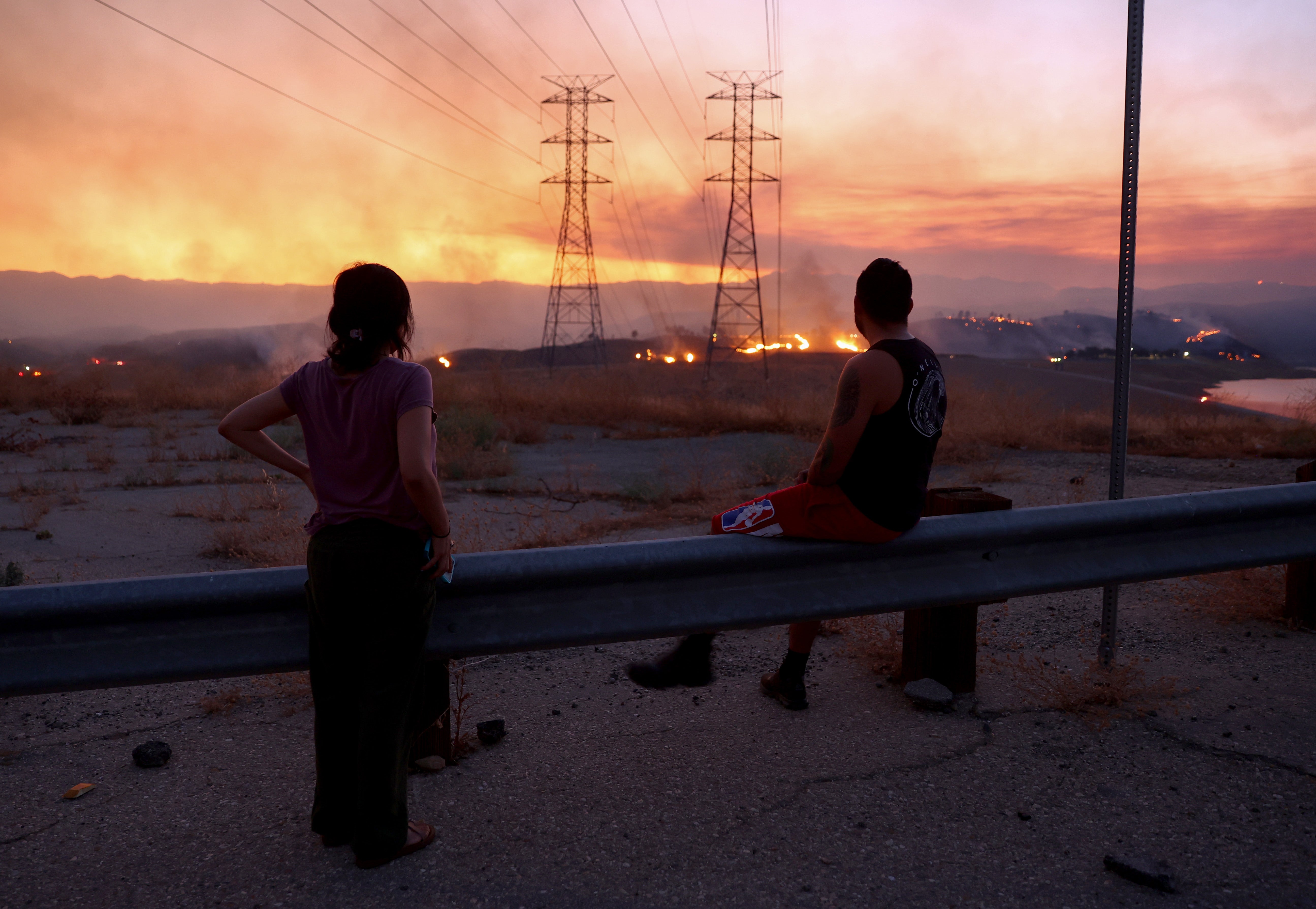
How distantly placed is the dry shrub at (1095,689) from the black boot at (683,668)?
134 centimetres

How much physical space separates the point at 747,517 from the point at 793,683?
3.23 ft

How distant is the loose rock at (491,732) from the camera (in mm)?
3227

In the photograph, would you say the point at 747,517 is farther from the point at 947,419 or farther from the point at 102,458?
the point at 947,419

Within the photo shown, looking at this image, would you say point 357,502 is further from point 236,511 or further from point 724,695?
point 236,511

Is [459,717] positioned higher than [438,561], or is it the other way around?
[438,561]

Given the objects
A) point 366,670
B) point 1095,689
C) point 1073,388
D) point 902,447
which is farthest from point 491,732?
point 1073,388

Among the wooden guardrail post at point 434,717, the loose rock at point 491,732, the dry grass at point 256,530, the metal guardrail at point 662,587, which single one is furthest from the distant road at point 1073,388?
the wooden guardrail post at point 434,717

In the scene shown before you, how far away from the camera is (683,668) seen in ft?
11.6

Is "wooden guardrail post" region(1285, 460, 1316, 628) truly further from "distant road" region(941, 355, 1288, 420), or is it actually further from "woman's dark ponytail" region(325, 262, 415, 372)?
"distant road" region(941, 355, 1288, 420)

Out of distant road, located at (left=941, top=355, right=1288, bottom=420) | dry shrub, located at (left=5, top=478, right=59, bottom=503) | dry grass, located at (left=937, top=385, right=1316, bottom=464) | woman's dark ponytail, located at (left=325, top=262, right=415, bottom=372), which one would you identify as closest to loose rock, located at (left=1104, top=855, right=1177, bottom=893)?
woman's dark ponytail, located at (left=325, top=262, right=415, bottom=372)

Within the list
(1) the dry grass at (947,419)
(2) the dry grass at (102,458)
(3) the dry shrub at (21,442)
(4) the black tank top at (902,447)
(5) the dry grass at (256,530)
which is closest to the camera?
(4) the black tank top at (902,447)

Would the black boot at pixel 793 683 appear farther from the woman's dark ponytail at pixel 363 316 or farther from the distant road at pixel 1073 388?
the distant road at pixel 1073 388

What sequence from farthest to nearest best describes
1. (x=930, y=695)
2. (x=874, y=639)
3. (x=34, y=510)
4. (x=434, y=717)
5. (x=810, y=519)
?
1. (x=34, y=510)
2. (x=874, y=639)
3. (x=930, y=695)
4. (x=810, y=519)
5. (x=434, y=717)

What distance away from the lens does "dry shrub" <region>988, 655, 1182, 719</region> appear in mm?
3451
